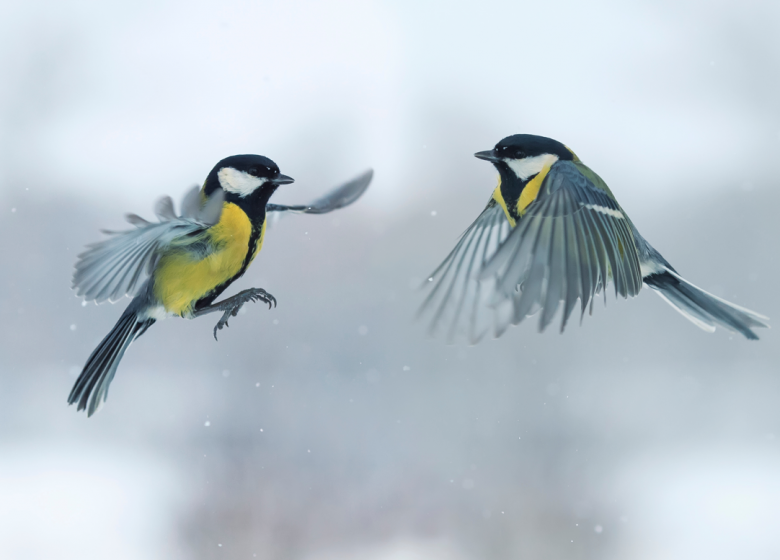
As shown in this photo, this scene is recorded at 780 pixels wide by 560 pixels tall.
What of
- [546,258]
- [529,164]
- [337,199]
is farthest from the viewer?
[337,199]

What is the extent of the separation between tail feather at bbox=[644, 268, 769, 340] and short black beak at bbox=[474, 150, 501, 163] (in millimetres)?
271

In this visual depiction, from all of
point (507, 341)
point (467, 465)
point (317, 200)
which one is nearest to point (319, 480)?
point (467, 465)

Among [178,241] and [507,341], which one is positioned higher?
[178,241]

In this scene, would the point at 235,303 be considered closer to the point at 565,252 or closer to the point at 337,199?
the point at 337,199

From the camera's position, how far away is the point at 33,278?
97.6 inches

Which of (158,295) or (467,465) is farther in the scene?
(467,465)

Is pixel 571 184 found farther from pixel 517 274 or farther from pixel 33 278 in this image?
pixel 33 278

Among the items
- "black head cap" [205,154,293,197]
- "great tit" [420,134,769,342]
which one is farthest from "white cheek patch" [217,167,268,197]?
"great tit" [420,134,769,342]

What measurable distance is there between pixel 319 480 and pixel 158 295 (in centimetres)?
187

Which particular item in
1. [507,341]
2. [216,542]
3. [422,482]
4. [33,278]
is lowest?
[422,482]

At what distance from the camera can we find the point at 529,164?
0.67 m

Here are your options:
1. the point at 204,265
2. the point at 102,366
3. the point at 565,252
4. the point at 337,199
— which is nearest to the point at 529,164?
the point at 565,252

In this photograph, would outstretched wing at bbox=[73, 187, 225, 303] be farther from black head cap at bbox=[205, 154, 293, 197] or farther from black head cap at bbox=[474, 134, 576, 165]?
black head cap at bbox=[474, 134, 576, 165]

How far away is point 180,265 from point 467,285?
32 cm
